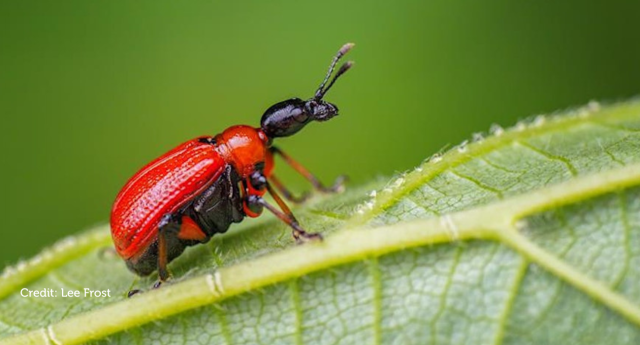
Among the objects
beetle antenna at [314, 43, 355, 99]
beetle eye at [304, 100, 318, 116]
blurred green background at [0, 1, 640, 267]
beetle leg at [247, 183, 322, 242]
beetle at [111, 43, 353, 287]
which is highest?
blurred green background at [0, 1, 640, 267]

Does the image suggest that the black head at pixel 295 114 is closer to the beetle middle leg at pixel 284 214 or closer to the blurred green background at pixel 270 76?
the beetle middle leg at pixel 284 214

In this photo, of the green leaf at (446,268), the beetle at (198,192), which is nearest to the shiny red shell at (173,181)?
the beetle at (198,192)

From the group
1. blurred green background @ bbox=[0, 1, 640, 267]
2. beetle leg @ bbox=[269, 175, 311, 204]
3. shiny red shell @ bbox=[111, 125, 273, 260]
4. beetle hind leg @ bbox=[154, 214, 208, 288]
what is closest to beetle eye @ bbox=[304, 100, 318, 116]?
shiny red shell @ bbox=[111, 125, 273, 260]

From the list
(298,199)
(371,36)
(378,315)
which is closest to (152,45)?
(371,36)

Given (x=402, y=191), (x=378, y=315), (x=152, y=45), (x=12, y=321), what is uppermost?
(x=152, y=45)

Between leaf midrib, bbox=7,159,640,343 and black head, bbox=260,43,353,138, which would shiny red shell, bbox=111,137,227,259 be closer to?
black head, bbox=260,43,353,138

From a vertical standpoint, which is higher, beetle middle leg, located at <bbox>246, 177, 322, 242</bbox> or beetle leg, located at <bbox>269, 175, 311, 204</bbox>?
beetle leg, located at <bbox>269, 175, 311, 204</bbox>

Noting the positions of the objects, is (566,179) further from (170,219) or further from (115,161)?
(115,161)
